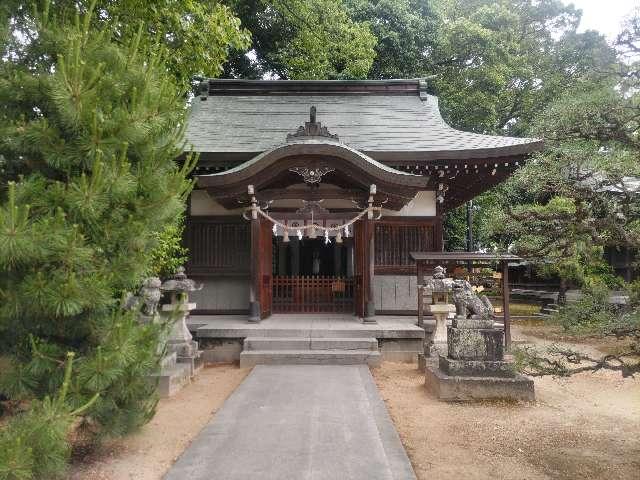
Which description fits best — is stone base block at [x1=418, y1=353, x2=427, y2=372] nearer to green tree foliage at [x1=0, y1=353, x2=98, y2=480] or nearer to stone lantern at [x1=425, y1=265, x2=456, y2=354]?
stone lantern at [x1=425, y1=265, x2=456, y2=354]

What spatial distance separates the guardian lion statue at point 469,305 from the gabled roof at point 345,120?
→ 371 cm

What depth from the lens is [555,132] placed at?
12.9ft

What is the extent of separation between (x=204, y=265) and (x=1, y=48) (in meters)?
6.87

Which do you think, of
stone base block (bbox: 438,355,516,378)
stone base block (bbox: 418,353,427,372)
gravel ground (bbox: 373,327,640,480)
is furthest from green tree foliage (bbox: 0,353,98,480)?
stone base block (bbox: 418,353,427,372)

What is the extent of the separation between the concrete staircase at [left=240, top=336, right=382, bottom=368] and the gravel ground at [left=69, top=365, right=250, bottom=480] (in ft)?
3.38

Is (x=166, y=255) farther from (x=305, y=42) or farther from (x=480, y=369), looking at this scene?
(x=305, y=42)

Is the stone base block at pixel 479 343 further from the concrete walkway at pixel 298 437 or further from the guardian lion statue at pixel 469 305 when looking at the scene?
the concrete walkway at pixel 298 437

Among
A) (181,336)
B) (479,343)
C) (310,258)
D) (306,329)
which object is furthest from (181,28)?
(310,258)

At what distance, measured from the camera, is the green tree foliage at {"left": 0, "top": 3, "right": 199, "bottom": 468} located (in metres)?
2.98

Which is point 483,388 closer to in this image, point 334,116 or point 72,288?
point 72,288

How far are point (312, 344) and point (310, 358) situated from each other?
0.35 metres

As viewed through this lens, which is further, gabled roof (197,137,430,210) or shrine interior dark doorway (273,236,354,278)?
shrine interior dark doorway (273,236,354,278)

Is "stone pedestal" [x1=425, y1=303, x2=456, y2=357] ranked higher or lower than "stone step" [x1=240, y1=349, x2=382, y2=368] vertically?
higher

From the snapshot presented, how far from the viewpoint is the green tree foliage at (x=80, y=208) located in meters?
2.98
